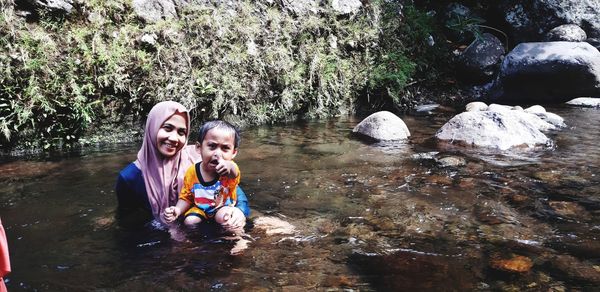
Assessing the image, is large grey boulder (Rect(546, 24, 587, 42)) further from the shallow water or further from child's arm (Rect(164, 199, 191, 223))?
child's arm (Rect(164, 199, 191, 223))

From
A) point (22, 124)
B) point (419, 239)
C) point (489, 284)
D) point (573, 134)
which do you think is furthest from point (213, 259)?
point (573, 134)

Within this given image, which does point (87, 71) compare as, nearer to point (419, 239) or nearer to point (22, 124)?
point (22, 124)

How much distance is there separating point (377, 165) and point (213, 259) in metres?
3.36

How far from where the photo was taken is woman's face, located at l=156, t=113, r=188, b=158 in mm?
3787

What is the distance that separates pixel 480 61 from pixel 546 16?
2913 millimetres

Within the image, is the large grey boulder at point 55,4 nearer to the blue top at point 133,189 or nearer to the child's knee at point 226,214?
the blue top at point 133,189

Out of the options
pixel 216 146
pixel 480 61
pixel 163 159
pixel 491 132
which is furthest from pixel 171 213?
pixel 480 61

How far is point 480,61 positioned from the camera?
43.1 ft

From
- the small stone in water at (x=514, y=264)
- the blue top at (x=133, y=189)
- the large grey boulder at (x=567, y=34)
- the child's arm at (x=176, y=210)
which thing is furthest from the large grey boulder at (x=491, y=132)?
the large grey boulder at (x=567, y=34)

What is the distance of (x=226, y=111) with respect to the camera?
914 centimetres

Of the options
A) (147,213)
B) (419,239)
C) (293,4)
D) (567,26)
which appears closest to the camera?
(419,239)

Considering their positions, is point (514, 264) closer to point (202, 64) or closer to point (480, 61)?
point (202, 64)

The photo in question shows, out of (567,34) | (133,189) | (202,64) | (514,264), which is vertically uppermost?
(567,34)

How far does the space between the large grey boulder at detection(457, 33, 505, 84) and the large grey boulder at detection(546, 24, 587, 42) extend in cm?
158
